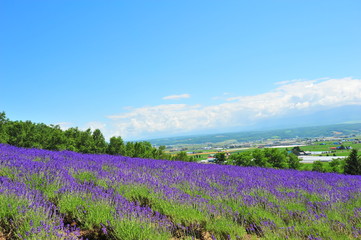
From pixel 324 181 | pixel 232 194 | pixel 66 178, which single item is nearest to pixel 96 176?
pixel 66 178

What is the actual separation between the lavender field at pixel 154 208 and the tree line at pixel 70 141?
20.1 m

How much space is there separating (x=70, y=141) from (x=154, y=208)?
26.5m

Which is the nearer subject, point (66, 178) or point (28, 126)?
point (66, 178)

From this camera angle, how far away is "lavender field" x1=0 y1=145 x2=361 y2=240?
3021 millimetres

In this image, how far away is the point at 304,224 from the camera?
3732 millimetres

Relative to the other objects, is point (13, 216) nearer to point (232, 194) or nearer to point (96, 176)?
point (96, 176)

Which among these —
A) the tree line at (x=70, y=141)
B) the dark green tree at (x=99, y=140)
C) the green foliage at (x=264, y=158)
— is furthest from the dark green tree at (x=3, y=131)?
the green foliage at (x=264, y=158)

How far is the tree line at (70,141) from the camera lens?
80.4 ft

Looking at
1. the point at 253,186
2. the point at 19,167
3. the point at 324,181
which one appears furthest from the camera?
the point at 324,181

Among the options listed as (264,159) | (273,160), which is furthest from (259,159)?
(273,160)

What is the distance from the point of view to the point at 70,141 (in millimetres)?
28000

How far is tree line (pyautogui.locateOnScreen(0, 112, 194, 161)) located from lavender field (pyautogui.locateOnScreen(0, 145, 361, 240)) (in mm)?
20103

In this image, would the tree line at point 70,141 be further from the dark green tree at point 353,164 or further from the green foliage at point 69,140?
the dark green tree at point 353,164

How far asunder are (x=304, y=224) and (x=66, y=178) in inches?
145
